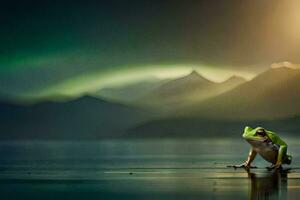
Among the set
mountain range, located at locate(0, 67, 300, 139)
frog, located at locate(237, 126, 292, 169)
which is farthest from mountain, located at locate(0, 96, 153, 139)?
frog, located at locate(237, 126, 292, 169)

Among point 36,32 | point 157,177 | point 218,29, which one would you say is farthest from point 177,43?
point 157,177

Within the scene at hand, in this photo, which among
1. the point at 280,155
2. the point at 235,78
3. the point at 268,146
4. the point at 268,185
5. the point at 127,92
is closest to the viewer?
the point at 268,185

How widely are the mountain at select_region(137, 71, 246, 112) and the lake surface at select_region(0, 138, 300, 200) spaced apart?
1.98ft

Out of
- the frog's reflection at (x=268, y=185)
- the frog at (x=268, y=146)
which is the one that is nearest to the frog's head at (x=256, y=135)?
the frog at (x=268, y=146)

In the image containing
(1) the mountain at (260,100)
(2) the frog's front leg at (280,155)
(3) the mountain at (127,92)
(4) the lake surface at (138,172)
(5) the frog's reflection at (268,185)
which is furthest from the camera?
(3) the mountain at (127,92)

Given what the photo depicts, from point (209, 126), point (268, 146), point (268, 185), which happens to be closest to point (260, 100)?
point (209, 126)

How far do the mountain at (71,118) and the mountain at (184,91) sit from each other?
0.25m

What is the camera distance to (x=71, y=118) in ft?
37.4

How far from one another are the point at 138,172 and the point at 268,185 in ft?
5.54

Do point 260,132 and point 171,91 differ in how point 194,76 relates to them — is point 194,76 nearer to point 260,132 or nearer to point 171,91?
point 171,91

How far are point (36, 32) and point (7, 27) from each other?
46 centimetres

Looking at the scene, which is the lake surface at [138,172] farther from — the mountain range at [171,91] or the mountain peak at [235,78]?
the mountain peak at [235,78]

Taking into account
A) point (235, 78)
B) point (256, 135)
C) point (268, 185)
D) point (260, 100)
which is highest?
point (235, 78)

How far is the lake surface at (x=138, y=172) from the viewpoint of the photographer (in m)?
5.40
